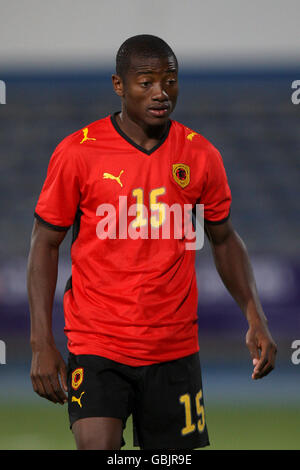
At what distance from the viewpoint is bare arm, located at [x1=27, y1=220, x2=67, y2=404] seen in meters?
2.72

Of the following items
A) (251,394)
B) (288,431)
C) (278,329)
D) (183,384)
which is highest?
(278,329)

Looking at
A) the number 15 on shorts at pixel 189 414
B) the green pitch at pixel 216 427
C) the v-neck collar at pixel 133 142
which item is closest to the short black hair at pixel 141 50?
the v-neck collar at pixel 133 142

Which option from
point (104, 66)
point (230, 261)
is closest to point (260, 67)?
point (104, 66)

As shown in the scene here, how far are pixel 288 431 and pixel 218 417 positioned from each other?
0.51 metres

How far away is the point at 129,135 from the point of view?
117 inches

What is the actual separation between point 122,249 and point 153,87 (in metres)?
0.52

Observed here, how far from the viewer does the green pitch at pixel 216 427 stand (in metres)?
4.57

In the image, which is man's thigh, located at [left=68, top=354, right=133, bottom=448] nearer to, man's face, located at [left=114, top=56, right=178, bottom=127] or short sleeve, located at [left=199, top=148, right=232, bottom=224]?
short sleeve, located at [left=199, top=148, right=232, bottom=224]

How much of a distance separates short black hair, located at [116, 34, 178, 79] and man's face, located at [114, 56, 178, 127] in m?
0.02

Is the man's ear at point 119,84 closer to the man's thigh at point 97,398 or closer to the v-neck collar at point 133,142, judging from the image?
the v-neck collar at point 133,142

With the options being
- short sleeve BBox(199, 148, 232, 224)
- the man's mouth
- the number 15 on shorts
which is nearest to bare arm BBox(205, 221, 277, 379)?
short sleeve BBox(199, 148, 232, 224)

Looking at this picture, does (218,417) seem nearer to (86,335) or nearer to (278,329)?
(278,329)

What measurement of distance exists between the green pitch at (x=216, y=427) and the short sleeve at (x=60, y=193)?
1940mm

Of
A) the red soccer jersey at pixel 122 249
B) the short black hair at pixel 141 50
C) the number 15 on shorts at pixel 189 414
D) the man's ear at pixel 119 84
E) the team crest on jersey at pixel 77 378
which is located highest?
the short black hair at pixel 141 50
